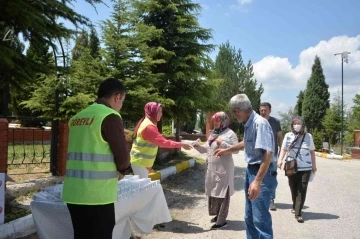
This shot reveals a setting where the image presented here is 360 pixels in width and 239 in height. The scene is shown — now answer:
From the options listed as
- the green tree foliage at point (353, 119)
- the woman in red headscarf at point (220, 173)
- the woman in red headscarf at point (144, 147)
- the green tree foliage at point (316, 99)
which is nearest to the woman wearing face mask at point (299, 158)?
the woman in red headscarf at point (220, 173)

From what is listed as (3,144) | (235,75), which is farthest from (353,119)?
(3,144)

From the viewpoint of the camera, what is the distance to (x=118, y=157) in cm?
253

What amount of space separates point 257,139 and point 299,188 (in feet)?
9.23

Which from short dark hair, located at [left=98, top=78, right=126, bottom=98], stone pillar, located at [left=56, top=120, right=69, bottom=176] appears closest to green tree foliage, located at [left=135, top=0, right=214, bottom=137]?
stone pillar, located at [left=56, top=120, right=69, bottom=176]

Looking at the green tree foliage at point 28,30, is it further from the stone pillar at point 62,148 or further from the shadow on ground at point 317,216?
the shadow on ground at point 317,216

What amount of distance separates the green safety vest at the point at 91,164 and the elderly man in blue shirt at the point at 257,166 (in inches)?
66.7

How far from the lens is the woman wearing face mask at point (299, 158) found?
583 cm

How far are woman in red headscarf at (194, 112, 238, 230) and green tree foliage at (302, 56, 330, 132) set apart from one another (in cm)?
3922

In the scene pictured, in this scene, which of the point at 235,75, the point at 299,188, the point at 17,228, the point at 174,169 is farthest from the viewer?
the point at 235,75

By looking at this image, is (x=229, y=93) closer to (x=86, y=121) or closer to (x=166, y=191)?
(x=166, y=191)

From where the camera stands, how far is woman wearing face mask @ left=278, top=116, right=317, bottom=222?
5828mm

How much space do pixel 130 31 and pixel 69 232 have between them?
6433mm

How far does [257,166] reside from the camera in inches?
147

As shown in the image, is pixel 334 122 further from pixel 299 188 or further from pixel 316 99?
pixel 299 188
